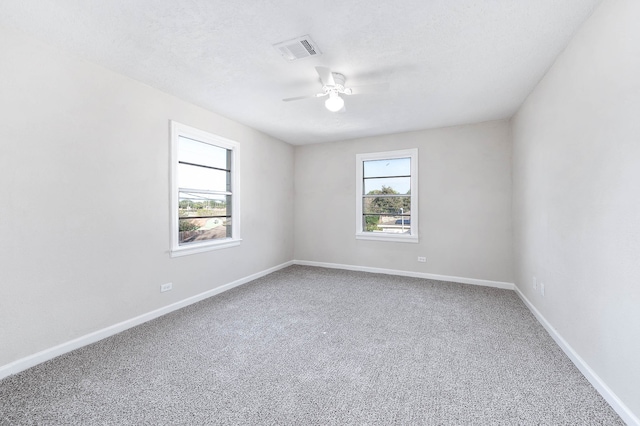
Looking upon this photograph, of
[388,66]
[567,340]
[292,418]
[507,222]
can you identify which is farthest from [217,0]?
[507,222]

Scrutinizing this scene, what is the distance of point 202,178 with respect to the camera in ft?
12.4

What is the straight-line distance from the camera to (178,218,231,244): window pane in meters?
3.54

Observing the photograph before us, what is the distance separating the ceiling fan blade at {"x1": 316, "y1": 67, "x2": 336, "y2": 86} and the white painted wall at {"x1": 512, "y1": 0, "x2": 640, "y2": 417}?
6.17 ft

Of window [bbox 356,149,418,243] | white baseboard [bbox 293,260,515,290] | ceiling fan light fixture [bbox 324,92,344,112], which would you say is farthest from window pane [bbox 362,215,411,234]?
ceiling fan light fixture [bbox 324,92,344,112]

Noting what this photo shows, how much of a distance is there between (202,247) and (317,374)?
2.37 metres

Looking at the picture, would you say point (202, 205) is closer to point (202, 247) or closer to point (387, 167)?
point (202, 247)

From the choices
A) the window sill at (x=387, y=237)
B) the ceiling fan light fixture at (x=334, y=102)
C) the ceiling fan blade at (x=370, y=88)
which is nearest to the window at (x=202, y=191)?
the ceiling fan light fixture at (x=334, y=102)

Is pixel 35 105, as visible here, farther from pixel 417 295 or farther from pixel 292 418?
pixel 417 295

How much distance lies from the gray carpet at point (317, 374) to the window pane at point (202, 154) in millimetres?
1941

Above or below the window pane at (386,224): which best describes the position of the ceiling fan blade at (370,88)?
above

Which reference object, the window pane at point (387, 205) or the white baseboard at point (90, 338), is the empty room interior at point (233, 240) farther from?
the window pane at point (387, 205)

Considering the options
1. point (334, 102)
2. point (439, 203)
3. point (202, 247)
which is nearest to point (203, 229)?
point (202, 247)

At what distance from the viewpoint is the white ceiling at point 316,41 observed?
6.03ft

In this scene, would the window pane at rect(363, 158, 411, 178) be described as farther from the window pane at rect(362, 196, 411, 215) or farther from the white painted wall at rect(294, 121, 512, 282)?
the window pane at rect(362, 196, 411, 215)
